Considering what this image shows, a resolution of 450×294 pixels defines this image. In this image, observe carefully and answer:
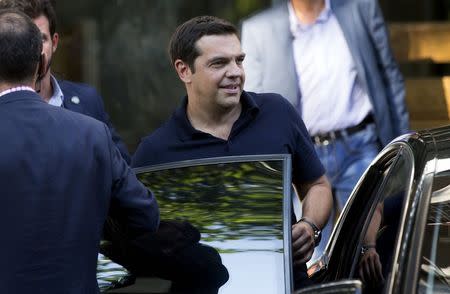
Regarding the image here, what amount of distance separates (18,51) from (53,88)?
117cm

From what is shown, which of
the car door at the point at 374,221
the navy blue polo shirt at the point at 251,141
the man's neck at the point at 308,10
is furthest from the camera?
the man's neck at the point at 308,10

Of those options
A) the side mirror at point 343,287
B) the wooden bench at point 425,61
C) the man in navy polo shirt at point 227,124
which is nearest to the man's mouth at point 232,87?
the man in navy polo shirt at point 227,124

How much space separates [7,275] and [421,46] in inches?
228

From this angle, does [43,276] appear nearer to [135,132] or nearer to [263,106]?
[263,106]

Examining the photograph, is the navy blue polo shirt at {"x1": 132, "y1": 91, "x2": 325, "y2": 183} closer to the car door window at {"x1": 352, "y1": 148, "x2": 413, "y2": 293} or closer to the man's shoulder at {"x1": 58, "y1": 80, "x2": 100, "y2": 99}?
the man's shoulder at {"x1": 58, "y1": 80, "x2": 100, "y2": 99}

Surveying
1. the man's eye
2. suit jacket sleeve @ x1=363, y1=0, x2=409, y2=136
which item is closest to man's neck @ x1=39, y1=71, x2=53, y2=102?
the man's eye

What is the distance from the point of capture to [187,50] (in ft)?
17.6

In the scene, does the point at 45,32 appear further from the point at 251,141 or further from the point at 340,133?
the point at 340,133

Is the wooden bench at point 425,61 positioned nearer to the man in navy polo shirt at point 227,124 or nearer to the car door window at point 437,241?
the man in navy polo shirt at point 227,124

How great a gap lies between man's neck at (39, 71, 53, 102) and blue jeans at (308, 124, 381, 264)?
79.3 inches

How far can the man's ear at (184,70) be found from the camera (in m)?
5.38

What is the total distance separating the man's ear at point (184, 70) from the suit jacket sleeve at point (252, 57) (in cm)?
173

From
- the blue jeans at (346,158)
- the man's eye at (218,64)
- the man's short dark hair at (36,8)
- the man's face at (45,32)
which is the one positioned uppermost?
the man's short dark hair at (36,8)

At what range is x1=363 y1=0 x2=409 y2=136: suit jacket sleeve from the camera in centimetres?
701
